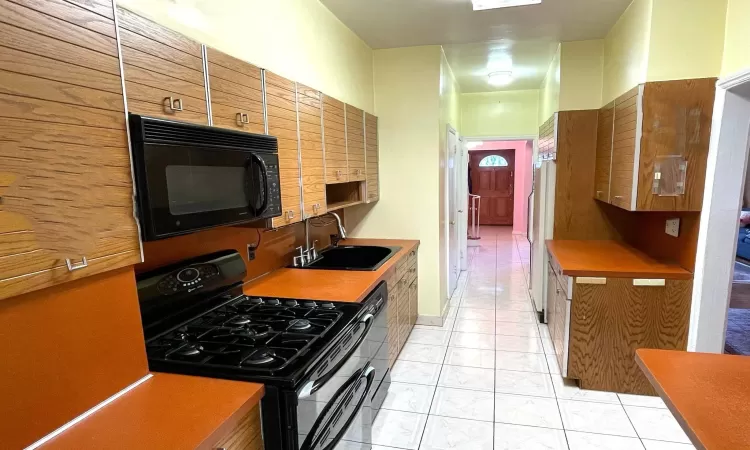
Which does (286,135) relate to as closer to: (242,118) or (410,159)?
(242,118)

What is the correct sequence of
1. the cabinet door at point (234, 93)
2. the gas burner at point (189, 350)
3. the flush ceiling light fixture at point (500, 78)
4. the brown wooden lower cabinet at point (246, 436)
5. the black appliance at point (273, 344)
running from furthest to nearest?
the flush ceiling light fixture at point (500, 78), the cabinet door at point (234, 93), the gas burner at point (189, 350), the black appliance at point (273, 344), the brown wooden lower cabinet at point (246, 436)

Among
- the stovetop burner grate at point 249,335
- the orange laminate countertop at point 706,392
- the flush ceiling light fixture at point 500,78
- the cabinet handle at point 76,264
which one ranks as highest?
the flush ceiling light fixture at point 500,78

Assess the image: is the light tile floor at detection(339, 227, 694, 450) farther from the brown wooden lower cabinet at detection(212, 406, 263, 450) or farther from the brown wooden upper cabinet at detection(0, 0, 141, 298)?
the brown wooden upper cabinet at detection(0, 0, 141, 298)

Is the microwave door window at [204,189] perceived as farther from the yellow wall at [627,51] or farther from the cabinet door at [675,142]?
the yellow wall at [627,51]

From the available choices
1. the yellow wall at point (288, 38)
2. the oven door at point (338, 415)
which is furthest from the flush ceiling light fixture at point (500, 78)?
the oven door at point (338, 415)

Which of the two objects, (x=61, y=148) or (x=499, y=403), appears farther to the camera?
(x=499, y=403)

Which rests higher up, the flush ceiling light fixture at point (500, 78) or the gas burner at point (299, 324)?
the flush ceiling light fixture at point (500, 78)

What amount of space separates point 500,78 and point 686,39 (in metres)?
2.65

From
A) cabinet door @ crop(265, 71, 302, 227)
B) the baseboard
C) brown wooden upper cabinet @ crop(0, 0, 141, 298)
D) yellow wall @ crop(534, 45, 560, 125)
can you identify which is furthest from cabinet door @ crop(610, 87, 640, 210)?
brown wooden upper cabinet @ crop(0, 0, 141, 298)

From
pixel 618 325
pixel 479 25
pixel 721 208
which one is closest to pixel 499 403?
pixel 618 325

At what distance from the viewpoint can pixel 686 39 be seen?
2.33 metres

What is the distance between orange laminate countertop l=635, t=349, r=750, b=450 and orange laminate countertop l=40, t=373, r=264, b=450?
119 cm

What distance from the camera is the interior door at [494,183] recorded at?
10359 millimetres

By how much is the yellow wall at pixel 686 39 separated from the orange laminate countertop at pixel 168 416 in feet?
9.14
